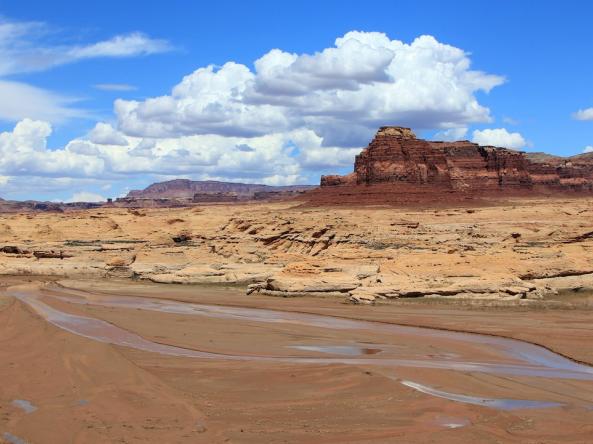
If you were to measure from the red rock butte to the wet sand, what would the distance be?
261 ft

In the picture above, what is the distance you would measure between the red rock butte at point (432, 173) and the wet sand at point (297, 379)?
261ft

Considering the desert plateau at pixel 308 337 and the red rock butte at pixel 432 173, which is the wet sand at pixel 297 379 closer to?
the desert plateau at pixel 308 337

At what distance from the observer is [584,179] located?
429 feet

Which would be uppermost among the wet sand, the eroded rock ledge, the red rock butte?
the red rock butte

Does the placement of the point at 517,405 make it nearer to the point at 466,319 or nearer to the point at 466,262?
the point at 466,319

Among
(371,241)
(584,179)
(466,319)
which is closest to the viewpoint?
(466,319)

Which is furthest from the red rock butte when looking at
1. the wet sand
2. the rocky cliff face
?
the wet sand

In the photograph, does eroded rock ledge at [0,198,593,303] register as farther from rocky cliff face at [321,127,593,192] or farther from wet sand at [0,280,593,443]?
rocky cliff face at [321,127,593,192]

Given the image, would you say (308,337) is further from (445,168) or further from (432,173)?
(445,168)

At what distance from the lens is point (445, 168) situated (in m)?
109

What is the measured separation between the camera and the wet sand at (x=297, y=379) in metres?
9.20

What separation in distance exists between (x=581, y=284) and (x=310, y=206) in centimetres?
8056

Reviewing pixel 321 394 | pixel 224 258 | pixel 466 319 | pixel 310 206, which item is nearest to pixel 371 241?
pixel 224 258

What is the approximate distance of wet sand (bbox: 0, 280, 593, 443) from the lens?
9195 millimetres
